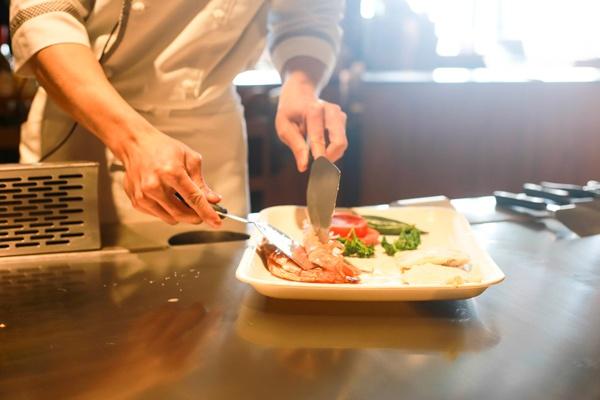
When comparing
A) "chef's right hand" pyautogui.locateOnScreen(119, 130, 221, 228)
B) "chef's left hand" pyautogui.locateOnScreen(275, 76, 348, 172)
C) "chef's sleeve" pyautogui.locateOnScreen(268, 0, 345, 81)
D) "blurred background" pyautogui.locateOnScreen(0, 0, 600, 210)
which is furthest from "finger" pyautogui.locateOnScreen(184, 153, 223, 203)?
"blurred background" pyautogui.locateOnScreen(0, 0, 600, 210)

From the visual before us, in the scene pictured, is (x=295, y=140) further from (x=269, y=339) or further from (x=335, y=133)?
(x=269, y=339)

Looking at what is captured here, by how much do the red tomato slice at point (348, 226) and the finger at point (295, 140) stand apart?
99mm

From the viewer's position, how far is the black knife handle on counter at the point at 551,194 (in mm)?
1255

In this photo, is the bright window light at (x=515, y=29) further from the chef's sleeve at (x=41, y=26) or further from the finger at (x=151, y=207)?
the finger at (x=151, y=207)

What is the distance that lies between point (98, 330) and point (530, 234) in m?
0.71

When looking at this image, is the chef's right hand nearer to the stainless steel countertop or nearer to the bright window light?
the stainless steel countertop

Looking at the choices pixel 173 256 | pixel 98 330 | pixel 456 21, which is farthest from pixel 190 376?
pixel 456 21

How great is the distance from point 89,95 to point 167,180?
0.20 meters

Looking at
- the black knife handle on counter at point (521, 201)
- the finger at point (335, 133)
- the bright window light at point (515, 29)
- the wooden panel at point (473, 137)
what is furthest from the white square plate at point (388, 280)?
the bright window light at point (515, 29)

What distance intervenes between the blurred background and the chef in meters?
1.50

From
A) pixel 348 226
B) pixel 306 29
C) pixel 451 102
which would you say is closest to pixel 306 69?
pixel 306 29

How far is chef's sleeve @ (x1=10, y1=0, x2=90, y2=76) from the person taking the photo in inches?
35.6

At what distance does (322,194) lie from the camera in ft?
3.02

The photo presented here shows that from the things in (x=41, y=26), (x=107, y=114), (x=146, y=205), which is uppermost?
(x=41, y=26)
